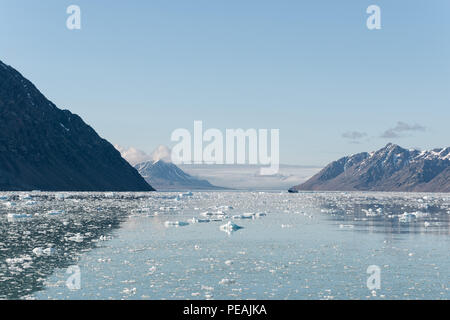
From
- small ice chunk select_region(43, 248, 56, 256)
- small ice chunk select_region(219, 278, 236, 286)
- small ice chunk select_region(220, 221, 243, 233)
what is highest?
small ice chunk select_region(43, 248, 56, 256)

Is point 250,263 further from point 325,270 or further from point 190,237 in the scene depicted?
point 190,237

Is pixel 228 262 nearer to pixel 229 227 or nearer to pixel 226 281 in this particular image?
pixel 226 281

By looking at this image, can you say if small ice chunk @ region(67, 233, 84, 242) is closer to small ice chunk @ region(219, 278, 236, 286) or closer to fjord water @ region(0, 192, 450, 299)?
fjord water @ region(0, 192, 450, 299)

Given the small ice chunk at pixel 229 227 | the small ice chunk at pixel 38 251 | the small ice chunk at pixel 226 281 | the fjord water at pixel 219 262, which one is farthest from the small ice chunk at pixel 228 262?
the small ice chunk at pixel 229 227

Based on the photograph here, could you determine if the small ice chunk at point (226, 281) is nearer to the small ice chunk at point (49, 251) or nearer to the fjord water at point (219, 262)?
the fjord water at point (219, 262)

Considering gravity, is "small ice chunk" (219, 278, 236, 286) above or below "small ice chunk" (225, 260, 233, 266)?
above

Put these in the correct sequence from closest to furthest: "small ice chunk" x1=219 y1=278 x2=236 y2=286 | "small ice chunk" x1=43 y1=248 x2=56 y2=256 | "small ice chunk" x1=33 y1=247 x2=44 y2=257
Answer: "small ice chunk" x1=219 y1=278 x2=236 y2=286 → "small ice chunk" x1=33 y1=247 x2=44 y2=257 → "small ice chunk" x1=43 y1=248 x2=56 y2=256

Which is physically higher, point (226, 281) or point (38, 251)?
point (38, 251)

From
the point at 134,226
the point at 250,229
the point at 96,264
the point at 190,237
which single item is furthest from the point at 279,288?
Result: the point at 134,226

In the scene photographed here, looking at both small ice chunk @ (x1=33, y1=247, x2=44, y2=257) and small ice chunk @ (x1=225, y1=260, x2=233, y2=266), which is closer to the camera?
small ice chunk @ (x1=225, y1=260, x2=233, y2=266)

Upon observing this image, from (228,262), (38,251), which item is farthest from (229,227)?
(38,251)

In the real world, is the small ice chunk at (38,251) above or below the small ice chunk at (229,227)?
above

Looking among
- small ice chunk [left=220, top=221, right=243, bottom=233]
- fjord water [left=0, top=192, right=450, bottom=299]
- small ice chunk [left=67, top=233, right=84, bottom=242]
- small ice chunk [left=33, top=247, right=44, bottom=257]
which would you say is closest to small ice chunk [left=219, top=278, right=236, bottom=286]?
fjord water [left=0, top=192, right=450, bottom=299]

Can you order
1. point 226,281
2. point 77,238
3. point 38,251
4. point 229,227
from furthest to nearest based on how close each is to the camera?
point 229,227, point 77,238, point 38,251, point 226,281
